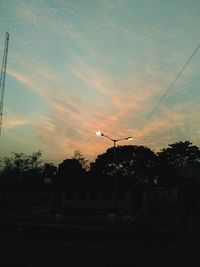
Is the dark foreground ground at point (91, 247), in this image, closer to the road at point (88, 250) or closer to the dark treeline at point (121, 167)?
the road at point (88, 250)

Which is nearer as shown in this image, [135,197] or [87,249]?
[87,249]

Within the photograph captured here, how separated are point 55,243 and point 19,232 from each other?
440 centimetres

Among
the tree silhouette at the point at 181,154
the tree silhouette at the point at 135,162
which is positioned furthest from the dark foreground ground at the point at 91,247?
the tree silhouette at the point at 181,154

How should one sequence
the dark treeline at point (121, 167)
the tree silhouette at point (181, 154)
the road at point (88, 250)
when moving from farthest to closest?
the tree silhouette at point (181, 154) → the dark treeline at point (121, 167) → the road at point (88, 250)

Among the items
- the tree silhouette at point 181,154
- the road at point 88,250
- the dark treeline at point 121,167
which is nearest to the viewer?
the road at point 88,250

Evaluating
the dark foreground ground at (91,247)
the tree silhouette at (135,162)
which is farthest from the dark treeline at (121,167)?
the dark foreground ground at (91,247)

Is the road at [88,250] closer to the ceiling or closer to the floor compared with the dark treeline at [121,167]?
closer to the floor

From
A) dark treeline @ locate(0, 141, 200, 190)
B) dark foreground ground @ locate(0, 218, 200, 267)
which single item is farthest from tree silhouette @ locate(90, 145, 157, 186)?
dark foreground ground @ locate(0, 218, 200, 267)

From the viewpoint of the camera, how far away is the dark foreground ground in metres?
13.3

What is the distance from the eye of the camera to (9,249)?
15.8 metres

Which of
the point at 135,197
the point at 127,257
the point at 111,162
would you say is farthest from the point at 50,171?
the point at 127,257

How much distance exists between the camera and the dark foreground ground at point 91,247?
13.3 m

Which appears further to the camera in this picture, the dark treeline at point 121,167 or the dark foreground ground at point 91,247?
the dark treeline at point 121,167

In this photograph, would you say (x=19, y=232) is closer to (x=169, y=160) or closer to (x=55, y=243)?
(x=55, y=243)
